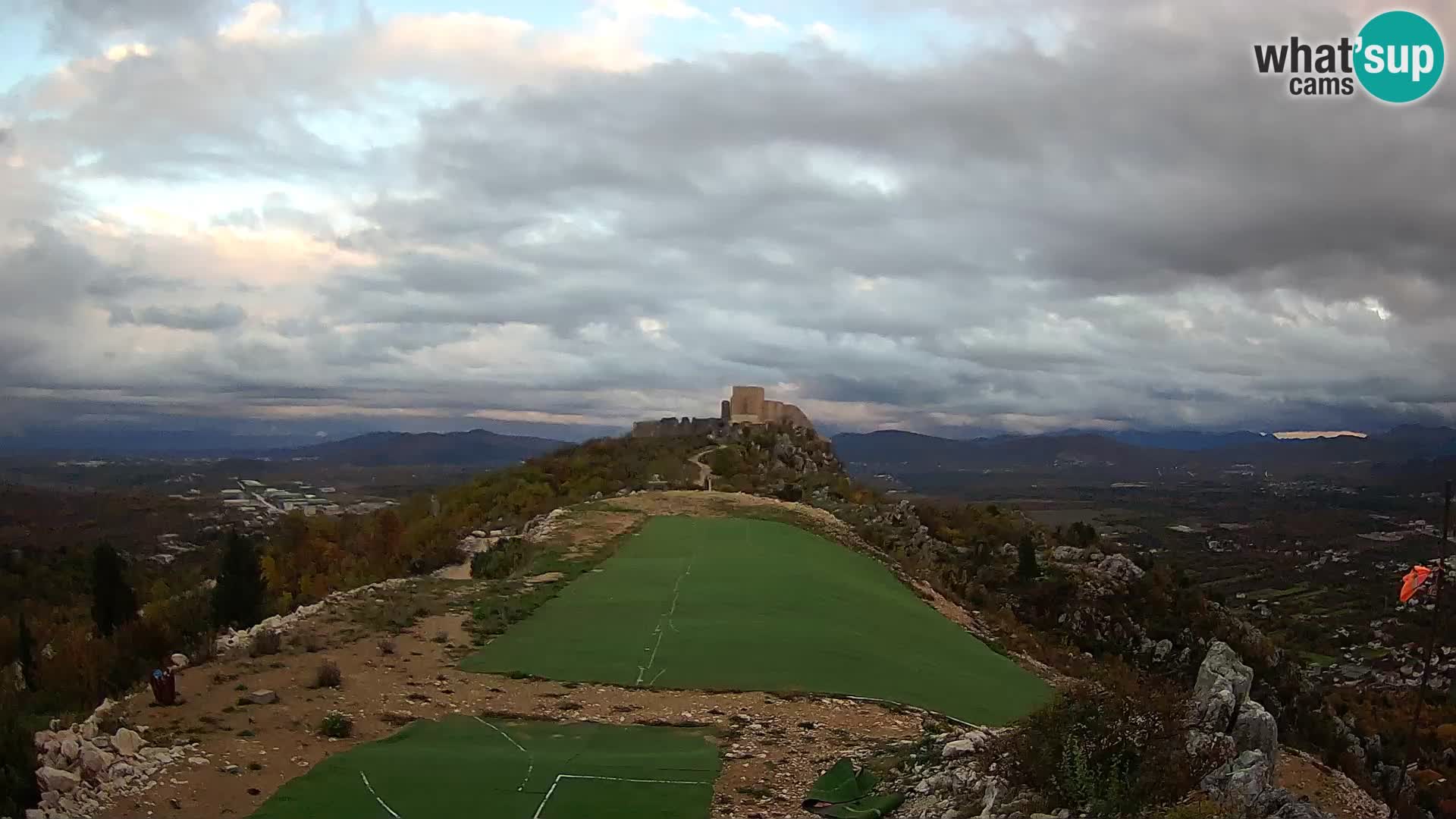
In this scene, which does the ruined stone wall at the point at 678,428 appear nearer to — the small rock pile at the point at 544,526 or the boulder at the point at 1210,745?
the small rock pile at the point at 544,526

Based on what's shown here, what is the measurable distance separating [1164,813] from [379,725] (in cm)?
868

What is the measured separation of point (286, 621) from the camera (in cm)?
1585

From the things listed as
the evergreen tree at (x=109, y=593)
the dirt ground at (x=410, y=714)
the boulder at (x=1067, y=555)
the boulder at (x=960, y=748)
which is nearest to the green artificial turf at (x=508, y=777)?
Answer: the dirt ground at (x=410, y=714)

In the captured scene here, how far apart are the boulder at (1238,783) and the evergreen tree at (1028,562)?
32983mm

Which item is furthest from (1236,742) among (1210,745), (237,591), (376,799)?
(237,591)

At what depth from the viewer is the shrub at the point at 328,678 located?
12.2 metres

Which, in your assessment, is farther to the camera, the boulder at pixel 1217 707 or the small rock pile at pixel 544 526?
the small rock pile at pixel 544 526

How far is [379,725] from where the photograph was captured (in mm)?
Result: 11023

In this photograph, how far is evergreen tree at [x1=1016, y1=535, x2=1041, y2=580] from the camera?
39000mm

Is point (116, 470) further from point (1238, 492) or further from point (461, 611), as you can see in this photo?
point (1238, 492)

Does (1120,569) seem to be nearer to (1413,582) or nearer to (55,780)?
(1413,582)

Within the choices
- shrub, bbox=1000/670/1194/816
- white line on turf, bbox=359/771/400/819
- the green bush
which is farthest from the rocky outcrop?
the green bush

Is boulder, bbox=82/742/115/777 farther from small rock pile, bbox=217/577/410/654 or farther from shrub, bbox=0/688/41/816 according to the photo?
small rock pile, bbox=217/577/410/654

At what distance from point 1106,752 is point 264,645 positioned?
11.8 meters
